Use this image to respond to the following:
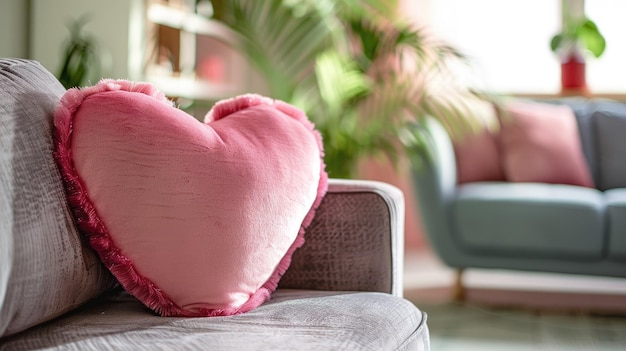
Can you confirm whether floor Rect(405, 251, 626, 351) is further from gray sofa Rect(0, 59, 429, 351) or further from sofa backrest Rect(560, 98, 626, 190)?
gray sofa Rect(0, 59, 429, 351)

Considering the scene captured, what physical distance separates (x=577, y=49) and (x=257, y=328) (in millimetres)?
3027

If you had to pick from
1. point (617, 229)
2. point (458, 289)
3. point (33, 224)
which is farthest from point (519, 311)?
point (33, 224)

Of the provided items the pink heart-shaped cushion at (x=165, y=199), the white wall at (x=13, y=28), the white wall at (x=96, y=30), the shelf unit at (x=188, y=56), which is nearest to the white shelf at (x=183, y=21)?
the shelf unit at (x=188, y=56)

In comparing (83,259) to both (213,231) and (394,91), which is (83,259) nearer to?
(213,231)

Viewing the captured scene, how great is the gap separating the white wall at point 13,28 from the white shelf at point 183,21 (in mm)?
484

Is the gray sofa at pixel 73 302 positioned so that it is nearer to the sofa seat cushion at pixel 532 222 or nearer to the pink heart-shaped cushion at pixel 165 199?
the pink heart-shaped cushion at pixel 165 199

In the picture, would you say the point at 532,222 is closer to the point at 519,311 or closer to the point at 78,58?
the point at 519,311

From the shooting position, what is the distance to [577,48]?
145 inches

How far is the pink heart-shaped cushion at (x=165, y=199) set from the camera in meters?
1.10

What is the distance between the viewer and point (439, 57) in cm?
233

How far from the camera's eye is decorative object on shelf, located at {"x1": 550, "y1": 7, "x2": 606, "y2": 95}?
364 centimetres

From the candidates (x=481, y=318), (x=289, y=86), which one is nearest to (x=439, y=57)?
(x=289, y=86)

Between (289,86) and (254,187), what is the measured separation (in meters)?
1.33

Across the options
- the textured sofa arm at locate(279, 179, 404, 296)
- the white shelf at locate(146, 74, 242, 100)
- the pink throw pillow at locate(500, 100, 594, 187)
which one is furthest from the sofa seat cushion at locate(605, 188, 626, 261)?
the white shelf at locate(146, 74, 242, 100)
